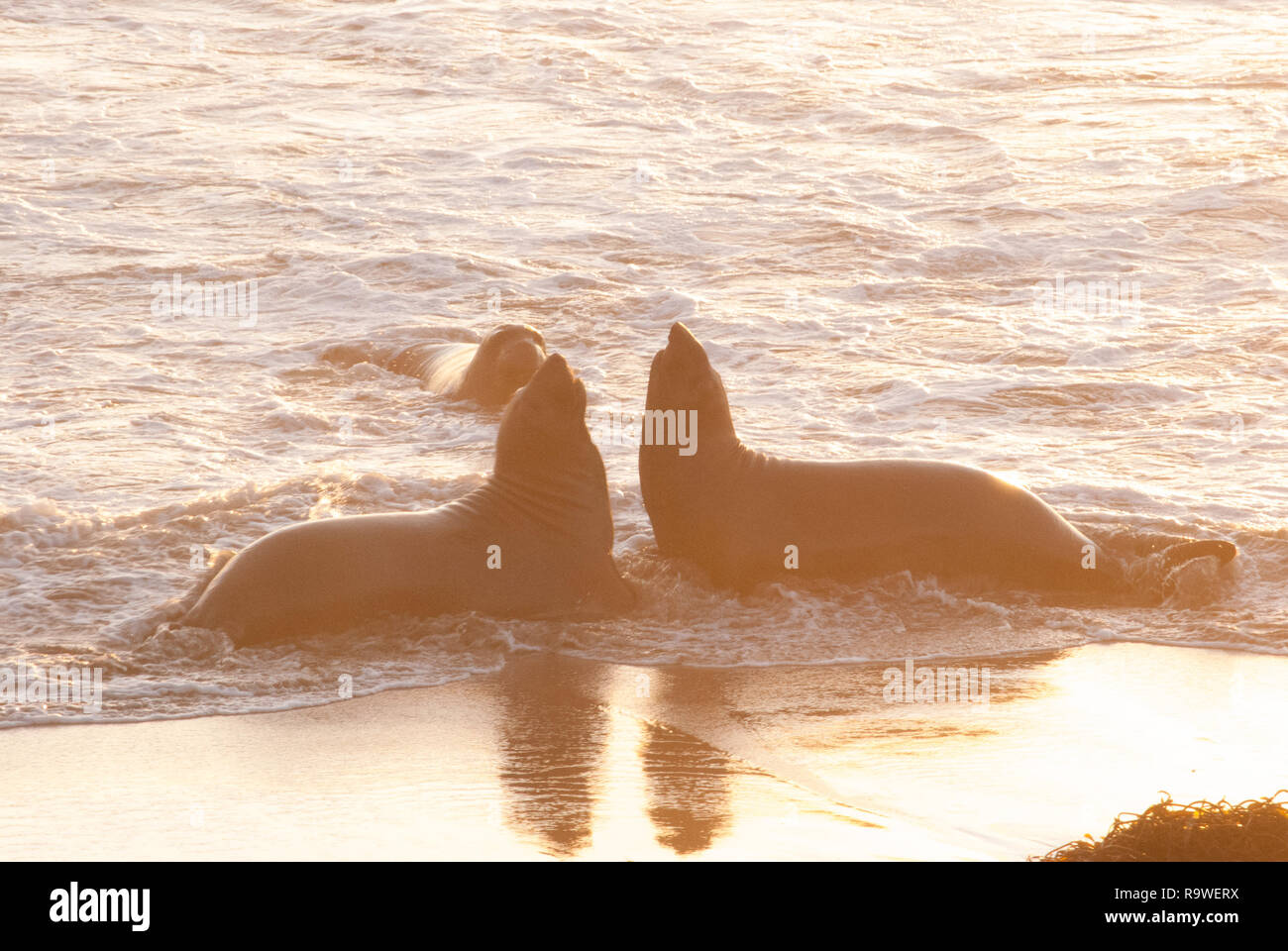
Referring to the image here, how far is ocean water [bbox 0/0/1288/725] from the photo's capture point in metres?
8.07

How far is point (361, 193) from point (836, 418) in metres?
8.57

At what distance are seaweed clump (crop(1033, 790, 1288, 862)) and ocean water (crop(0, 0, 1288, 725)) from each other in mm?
2546

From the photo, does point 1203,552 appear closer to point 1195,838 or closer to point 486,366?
point 1195,838

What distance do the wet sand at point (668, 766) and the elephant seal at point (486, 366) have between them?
4833mm

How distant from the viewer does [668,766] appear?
6.25 metres

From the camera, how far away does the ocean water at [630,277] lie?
26.5 feet

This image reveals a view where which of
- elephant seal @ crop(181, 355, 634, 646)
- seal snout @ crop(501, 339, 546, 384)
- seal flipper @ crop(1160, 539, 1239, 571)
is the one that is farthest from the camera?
seal snout @ crop(501, 339, 546, 384)

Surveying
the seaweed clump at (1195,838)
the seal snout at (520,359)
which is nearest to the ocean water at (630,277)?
the seal snout at (520,359)

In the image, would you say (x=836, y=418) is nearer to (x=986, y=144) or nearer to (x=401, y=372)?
(x=401, y=372)

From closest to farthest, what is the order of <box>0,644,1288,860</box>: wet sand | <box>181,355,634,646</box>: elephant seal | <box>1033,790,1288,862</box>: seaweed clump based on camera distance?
<box>1033,790,1288,862</box>: seaweed clump
<box>0,644,1288,860</box>: wet sand
<box>181,355,634,646</box>: elephant seal

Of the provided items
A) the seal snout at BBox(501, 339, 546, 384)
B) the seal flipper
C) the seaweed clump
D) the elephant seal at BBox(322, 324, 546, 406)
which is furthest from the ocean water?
the seaweed clump

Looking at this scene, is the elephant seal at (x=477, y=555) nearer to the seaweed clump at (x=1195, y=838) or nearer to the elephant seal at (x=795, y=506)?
the elephant seal at (x=795, y=506)

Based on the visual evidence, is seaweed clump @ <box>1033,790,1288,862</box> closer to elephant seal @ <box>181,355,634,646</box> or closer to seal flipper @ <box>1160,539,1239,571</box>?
elephant seal @ <box>181,355,634,646</box>

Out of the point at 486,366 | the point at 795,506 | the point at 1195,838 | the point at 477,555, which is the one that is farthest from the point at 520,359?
the point at 1195,838
